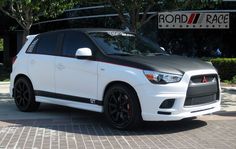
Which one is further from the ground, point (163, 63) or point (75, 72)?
point (163, 63)

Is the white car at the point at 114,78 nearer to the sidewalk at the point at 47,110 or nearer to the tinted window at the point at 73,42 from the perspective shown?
the tinted window at the point at 73,42

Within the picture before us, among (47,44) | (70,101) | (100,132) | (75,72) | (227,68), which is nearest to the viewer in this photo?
(100,132)

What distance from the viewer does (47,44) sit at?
10164 mm

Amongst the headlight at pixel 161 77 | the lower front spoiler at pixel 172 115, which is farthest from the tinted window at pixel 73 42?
the lower front spoiler at pixel 172 115

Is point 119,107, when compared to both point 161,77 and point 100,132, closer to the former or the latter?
point 100,132

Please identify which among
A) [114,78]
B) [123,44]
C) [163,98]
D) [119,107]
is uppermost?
[123,44]

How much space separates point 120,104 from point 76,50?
1.60m

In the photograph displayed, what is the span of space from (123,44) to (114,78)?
40.3 inches

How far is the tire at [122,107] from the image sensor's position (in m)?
8.20

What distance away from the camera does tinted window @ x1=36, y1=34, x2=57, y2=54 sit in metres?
9.99

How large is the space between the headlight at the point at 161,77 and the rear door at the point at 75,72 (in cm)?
119

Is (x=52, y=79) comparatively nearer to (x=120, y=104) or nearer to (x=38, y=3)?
(x=120, y=104)

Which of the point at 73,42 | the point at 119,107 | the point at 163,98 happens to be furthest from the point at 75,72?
the point at 163,98

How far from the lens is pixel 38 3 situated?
60.2ft
